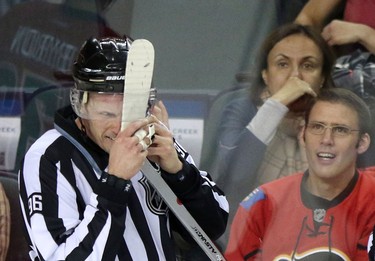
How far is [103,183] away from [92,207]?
2.4 inches

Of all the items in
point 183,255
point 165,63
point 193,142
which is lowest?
point 183,255

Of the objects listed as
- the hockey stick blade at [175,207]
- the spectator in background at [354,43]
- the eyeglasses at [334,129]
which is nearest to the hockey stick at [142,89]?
the hockey stick blade at [175,207]

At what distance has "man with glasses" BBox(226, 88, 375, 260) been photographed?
3.18 meters

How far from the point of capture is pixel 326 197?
3.24 m

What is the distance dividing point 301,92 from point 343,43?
202 mm

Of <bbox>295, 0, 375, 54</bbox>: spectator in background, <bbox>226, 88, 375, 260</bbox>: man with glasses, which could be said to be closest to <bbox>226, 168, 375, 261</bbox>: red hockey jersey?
<bbox>226, 88, 375, 260</bbox>: man with glasses

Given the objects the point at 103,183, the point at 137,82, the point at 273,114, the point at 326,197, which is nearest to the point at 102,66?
the point at 137,82

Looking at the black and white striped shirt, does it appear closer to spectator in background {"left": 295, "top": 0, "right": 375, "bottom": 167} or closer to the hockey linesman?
the hockey linesman

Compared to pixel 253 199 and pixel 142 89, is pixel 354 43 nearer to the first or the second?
pixel 253 199

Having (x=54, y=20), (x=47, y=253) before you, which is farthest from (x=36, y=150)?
(x=54, y=20)

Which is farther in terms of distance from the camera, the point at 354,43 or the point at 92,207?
the point at 354,43

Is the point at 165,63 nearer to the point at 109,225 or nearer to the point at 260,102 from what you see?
the point at 260,102

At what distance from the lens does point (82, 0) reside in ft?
11.6

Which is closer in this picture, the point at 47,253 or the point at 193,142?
the point at 47,253
